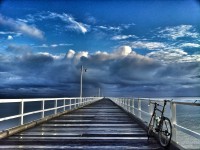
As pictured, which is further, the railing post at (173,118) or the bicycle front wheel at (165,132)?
the railing post at (173,118)

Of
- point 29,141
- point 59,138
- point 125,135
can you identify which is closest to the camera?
point 29,141

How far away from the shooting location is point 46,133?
1362cm

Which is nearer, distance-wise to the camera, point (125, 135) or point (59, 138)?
point (59, 138)

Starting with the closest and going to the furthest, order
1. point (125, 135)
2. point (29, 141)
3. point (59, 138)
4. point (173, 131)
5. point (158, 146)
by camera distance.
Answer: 1. point (173, 131)
2. point (158, 146)
3. point (29, 141)
4. point (59, 138)
5. point (125, 135)

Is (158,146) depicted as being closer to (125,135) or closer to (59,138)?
(125,135)

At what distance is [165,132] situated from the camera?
32.3 feet

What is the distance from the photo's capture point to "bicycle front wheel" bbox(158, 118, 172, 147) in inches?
378

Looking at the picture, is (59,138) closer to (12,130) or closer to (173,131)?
(12,130)

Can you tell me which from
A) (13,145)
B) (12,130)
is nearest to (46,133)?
(12,130)

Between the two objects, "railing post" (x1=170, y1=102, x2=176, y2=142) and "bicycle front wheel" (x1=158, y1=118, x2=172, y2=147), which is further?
"railing post" (x1=170, y1=102, x2=176, y2=142)

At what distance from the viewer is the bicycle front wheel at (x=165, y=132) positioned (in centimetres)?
961

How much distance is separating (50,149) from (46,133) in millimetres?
3865

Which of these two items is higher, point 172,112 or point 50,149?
point 172,112

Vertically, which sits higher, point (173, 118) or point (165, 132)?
point (173, 118)
